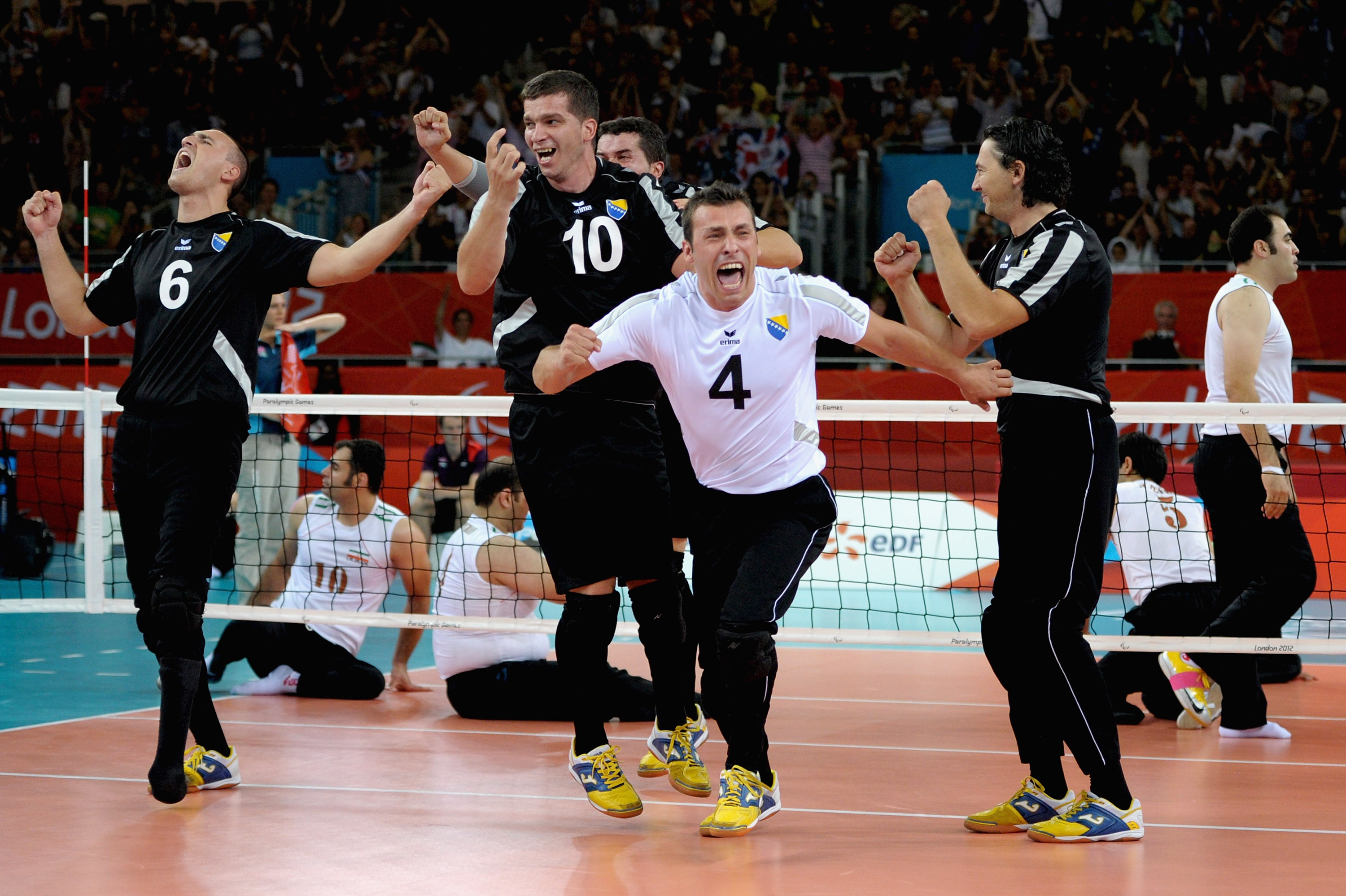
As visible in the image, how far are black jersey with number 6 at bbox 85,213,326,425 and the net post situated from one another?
2191mm

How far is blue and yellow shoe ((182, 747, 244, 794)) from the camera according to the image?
518 cm

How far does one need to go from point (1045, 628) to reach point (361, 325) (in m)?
11.4

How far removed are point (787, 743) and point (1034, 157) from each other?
2919 mm

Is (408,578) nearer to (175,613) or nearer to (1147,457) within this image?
(175,613)

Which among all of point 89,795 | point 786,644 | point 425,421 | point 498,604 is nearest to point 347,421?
point 425,421

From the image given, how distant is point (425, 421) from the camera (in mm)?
13320

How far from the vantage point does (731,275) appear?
4.43m

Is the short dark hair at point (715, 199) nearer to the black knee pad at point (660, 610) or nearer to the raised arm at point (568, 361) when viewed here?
the raised arm at point (568, 361)

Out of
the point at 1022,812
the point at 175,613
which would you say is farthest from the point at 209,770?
the point at 1022,812

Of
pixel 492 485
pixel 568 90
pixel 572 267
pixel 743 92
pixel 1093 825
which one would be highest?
pixel 743 92

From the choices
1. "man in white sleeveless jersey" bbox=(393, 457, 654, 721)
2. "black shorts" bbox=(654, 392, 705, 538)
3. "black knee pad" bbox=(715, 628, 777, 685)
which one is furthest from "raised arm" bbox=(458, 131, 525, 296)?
"man in white sleeveless jersey" bbox=(393, 457, 654, 721)

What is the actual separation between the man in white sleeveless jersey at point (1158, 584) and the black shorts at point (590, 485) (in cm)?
262

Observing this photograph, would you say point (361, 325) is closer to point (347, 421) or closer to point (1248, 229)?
point (347, 421)

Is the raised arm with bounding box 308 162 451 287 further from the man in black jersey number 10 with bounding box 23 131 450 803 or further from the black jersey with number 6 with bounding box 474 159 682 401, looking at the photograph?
the black jersey with number 6 with bounding box 474 159 682 401
